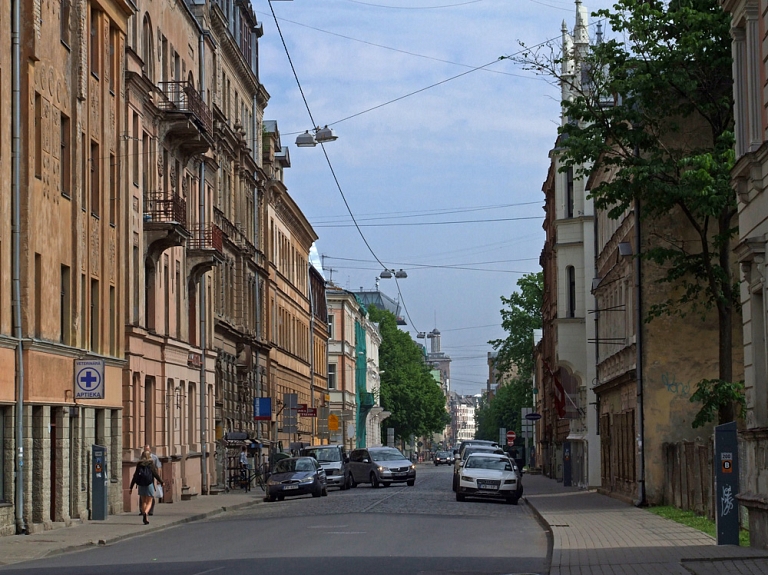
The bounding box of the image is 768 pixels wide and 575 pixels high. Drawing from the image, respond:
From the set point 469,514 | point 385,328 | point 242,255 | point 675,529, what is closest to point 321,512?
point 469,514

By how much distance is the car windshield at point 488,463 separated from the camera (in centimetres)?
3938

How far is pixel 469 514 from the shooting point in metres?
31.7

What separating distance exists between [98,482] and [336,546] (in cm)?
1110

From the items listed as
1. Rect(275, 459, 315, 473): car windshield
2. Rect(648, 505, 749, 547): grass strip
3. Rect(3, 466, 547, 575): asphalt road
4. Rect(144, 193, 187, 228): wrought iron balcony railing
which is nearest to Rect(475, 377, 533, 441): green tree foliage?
Rect(275, 459, 315, 473): car windshield

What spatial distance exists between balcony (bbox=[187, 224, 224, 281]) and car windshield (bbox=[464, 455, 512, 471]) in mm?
11026

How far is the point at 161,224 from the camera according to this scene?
37562 mm

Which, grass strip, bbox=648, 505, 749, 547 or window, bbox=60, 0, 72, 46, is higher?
window, bbox=60, 0, 72, 46

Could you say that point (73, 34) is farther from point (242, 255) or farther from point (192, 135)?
point (242, 255)

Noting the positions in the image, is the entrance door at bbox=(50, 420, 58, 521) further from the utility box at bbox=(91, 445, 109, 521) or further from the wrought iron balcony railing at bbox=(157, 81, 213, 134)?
the wrought iron balcony railing at bbox=(157, 81, 213, 134)

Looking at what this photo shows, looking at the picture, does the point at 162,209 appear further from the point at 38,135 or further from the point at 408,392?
the point at 408,392

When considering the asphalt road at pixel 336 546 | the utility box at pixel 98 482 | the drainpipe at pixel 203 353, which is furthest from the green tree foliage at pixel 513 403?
the utility box at pixel 98 482

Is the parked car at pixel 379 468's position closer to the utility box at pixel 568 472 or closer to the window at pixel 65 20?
the utility box at pixel 568 472

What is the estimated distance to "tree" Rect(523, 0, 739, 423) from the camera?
95.7ft

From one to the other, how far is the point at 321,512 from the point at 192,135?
13968 millimetres
